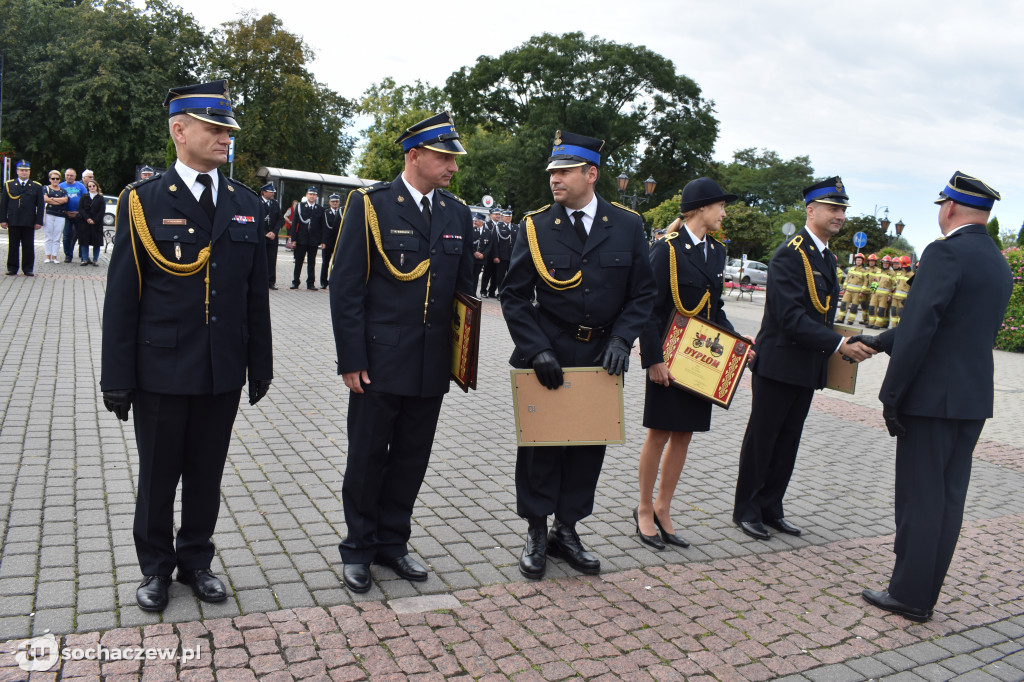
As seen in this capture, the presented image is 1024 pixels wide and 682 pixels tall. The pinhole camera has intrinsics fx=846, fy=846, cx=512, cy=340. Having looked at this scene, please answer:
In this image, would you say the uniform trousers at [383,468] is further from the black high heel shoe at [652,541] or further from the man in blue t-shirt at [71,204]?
the man in blue t-shirt at [71,204]

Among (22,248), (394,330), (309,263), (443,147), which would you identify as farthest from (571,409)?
(309,263)

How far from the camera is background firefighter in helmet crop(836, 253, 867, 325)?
25.2 metres

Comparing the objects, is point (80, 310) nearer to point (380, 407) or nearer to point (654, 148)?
point (380, 407)

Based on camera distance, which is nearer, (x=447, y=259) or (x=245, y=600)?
(x=245, y=600)

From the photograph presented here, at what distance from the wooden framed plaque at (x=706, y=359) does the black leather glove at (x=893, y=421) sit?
0.89 m

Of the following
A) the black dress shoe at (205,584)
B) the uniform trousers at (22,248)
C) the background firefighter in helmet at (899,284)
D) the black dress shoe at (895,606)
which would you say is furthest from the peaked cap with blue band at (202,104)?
the background firefighter in helmet at (899,284)

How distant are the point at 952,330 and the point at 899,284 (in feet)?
66.4

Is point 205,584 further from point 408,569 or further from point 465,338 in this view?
point 465,338

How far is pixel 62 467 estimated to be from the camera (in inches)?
214

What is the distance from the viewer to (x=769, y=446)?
211 inches

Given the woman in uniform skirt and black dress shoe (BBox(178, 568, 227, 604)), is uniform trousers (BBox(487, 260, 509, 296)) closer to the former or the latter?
the woman in uniform skirt

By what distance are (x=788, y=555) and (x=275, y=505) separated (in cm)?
311

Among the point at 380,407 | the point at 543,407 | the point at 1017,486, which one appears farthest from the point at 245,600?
the point at 1017,486

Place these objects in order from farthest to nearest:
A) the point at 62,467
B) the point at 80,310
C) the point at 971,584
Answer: the point at 80,310, the point at 62,467, the point at 971,584
